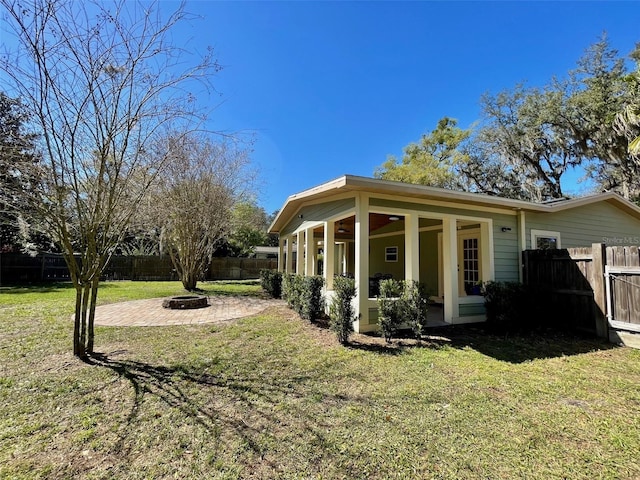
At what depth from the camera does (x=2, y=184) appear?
3385 millimetres

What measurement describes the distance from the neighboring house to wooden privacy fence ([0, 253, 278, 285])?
35.1ft

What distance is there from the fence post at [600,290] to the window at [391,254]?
18.5ft

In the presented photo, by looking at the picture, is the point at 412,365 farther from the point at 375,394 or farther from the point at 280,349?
the point at 280,349

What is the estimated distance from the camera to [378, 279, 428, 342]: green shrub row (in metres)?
5.30

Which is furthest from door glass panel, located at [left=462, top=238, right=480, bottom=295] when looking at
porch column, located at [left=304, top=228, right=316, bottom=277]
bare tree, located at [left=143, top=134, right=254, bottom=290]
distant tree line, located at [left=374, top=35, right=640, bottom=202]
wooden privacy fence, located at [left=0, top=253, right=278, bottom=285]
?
wooden privacy fence, located at [left=0, top=253, right=278, bottom=285]

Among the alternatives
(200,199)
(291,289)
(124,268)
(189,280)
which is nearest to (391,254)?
(291,289)

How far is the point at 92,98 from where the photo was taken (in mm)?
3852

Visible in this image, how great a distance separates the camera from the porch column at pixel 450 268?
6.47 meters

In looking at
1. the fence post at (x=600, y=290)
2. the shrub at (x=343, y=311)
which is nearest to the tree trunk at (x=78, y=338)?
the shrub at (x=343, y=311)

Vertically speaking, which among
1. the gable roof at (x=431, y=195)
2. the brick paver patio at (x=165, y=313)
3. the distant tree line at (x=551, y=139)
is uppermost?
the distant tree line at (x=551, y=139)

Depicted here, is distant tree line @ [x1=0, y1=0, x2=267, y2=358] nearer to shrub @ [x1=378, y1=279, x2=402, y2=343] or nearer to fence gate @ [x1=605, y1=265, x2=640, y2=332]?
shrub @ [x1=378, y1=279, x2=402, y2=343]

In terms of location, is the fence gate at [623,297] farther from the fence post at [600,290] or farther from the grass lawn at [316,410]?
the grass lawn at [316,410]

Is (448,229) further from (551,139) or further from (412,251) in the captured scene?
(551,139)

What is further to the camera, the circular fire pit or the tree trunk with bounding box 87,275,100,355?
the circular fire pit
